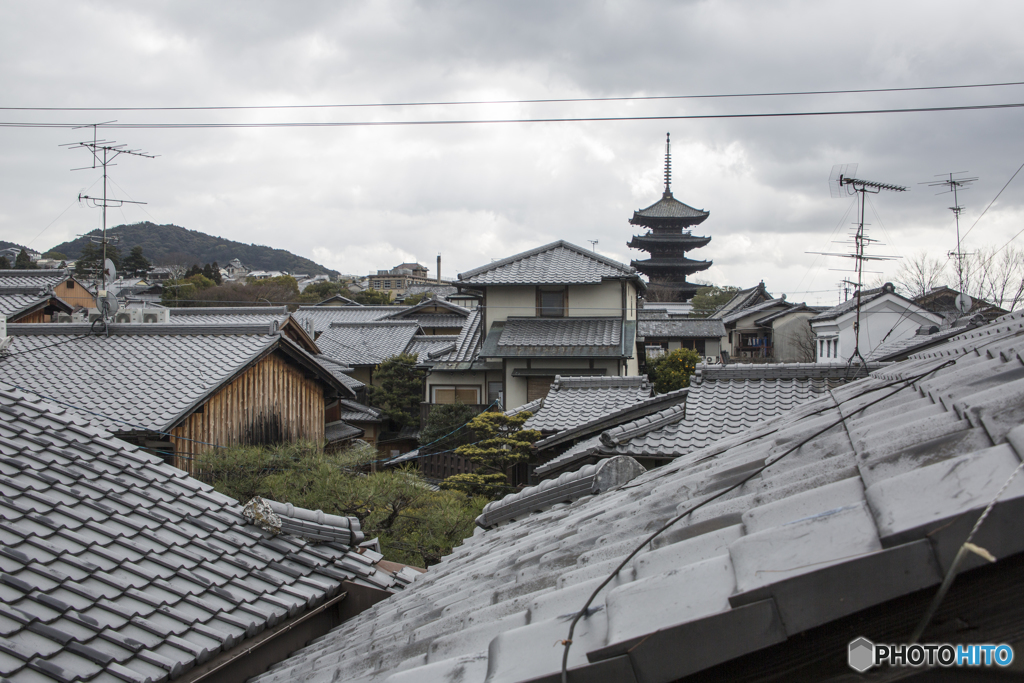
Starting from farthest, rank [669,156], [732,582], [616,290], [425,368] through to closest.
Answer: [669,156] → [425,368] → [616,290] → [732,582]

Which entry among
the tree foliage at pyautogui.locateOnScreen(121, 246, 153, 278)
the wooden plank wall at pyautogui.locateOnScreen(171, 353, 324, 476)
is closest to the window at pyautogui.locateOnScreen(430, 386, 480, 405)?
the wooden plank wall at pyautogui.locateOnScreen(171, 353, 324, 476)

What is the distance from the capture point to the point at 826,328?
31.9m

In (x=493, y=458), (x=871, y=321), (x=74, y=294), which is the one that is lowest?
(x=493, y=458)

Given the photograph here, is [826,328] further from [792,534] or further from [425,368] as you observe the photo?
[792,534]

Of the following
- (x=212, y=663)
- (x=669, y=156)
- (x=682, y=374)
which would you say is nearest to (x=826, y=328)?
(x=682, y=374)

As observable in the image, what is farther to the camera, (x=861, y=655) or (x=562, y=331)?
(x=562, y=331)

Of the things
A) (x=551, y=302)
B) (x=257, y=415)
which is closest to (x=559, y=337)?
(x=551, y=302)

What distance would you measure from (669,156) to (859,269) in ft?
141

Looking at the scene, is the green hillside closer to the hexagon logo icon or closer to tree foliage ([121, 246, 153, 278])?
tree foliage ([121, 246, 153, 278])

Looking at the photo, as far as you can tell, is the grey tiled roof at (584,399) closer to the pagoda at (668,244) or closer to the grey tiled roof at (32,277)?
the grey tiled roof at (32,277)

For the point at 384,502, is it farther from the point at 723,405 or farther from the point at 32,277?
the point at 32,277

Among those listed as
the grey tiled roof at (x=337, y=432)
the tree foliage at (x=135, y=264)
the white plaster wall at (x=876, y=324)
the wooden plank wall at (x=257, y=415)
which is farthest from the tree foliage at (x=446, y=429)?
the tree foliage at (x=135, y=264)

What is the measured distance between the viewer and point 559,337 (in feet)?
81.3

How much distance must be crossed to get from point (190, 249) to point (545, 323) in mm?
108173
